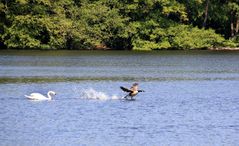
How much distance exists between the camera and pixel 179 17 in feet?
290

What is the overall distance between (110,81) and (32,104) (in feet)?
39.8

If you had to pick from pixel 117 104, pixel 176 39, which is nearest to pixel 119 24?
pixel 176 39

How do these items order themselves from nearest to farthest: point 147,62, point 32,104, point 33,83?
point 32,104 → point 33,83 → point 147,62

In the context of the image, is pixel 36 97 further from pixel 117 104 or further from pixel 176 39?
pixel 176 39

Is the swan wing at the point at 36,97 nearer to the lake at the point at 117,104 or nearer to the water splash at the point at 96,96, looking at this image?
the lake at the point at 117,104

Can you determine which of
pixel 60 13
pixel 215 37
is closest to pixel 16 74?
pixel 60 13

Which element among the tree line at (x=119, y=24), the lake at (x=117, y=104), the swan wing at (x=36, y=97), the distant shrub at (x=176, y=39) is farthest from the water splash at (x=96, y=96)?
the distant shrub at (x=176, y=39)

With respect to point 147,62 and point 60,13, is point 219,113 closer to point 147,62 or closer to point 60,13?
point 147,62

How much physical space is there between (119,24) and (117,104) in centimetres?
4835

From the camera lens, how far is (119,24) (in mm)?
82125

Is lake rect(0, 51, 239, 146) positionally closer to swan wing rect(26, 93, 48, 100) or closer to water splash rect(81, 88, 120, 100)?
water splash rect(81, 88, 120, 100)

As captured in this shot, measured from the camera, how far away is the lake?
2558 cm

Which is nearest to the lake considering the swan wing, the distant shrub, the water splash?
the water splash

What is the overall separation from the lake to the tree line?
729 inches
